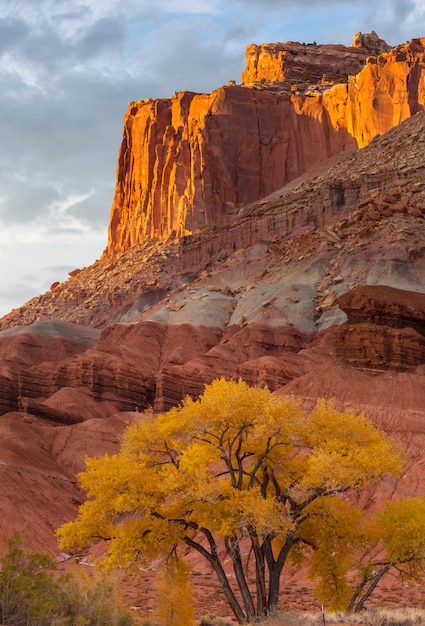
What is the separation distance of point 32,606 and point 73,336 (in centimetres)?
8763

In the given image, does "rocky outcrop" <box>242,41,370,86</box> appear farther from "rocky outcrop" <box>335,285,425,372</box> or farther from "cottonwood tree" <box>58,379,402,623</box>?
"cottonwood tree" <box>58,379,402,623</box>

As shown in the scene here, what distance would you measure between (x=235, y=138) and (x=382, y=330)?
9060cm

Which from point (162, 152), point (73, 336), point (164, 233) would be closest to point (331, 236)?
point (73, 336)

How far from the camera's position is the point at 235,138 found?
A: 14925 cm

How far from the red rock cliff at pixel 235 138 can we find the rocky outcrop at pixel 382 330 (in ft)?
243

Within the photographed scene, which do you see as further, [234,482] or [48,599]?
[234,482]

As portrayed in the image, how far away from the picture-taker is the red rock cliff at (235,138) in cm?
14325

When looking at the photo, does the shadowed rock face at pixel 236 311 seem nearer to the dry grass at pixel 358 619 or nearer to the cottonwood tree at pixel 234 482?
the cottonwood tree at pixel 234 482

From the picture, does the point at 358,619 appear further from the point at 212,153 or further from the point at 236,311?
the point at 212,153

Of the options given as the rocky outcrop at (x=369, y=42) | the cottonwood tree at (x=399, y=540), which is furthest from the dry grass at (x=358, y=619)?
the rocky outcrop at (x=369, y=42)

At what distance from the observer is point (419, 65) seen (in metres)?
142

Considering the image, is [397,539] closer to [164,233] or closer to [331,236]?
[331,236]

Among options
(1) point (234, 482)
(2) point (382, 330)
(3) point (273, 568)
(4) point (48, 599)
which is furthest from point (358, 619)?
(2) point (382, 330)

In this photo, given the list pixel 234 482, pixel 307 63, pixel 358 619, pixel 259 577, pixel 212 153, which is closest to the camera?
pixel 358 619
